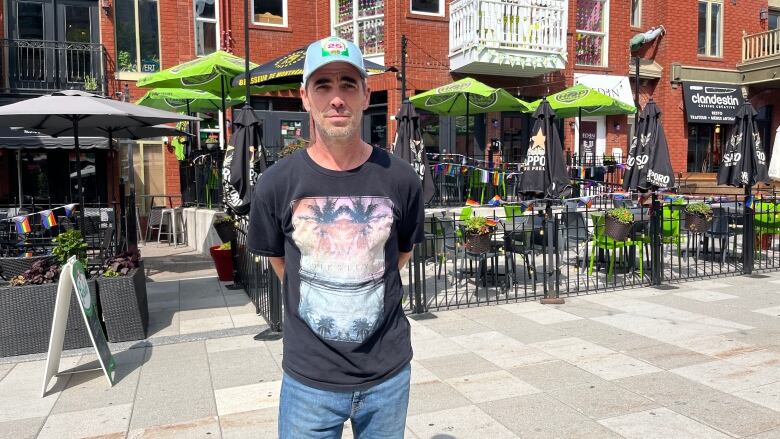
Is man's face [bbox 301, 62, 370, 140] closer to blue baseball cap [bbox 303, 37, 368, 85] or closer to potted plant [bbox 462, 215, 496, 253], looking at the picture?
blue baseball cap [bbox 303, 37, 368, 85]

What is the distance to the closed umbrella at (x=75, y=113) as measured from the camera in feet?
21.0

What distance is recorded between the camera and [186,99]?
14289mm

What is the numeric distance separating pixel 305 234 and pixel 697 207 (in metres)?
8.81

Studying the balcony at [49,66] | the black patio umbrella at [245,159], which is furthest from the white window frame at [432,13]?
the black patio umbrella at [245,159]

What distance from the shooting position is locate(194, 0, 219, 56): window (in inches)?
628

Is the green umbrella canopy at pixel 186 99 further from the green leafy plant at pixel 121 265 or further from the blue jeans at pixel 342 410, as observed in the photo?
the blue jeans at pixel 342 410

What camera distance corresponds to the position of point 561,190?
874cm

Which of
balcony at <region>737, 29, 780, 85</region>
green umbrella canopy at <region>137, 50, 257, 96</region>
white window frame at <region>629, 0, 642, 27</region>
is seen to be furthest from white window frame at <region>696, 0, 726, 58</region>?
green umbrella canopy at <region>137, 50, 257, 96</region>

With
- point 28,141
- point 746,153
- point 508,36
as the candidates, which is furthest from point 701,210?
point 28,141

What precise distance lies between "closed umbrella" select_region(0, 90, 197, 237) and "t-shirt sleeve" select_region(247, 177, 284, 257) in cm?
498

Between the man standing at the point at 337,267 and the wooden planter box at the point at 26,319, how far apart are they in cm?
458

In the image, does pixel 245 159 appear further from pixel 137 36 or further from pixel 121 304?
pixel 137 36

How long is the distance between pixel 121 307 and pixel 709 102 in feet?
65.7

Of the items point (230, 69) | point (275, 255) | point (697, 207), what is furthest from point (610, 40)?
point (275, 255)
